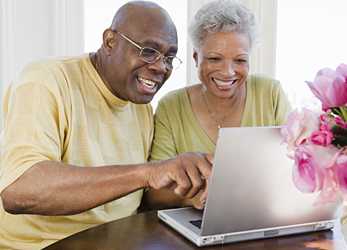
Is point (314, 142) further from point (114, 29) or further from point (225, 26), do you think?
point (225, 26)

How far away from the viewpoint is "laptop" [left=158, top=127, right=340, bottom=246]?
1066 mm

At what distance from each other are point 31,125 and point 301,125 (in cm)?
76

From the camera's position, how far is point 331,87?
33.3 inches

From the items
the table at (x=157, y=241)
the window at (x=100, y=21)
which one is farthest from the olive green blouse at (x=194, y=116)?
the table at (x=157, y=241)

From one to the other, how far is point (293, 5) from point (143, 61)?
101cm

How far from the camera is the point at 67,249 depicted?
117 cm

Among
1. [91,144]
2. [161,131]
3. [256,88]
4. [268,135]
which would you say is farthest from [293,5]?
[268,135]

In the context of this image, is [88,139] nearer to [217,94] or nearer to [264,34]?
[217,94]

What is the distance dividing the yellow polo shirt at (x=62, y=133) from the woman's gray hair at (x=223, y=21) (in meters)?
0.39

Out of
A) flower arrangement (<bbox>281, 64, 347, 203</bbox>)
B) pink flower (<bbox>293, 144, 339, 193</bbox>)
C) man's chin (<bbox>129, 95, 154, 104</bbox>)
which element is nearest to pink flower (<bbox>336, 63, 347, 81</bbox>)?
flower arrangement (<bbox>281, 64, 347, 203</bbox>)

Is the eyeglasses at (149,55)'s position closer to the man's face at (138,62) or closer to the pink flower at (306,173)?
the man's face at (138,62)

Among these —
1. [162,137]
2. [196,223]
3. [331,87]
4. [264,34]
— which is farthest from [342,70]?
[264,34]

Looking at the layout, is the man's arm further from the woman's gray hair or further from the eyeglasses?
the woman's gray hair

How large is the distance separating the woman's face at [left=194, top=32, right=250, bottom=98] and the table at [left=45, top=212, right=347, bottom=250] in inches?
29.2
